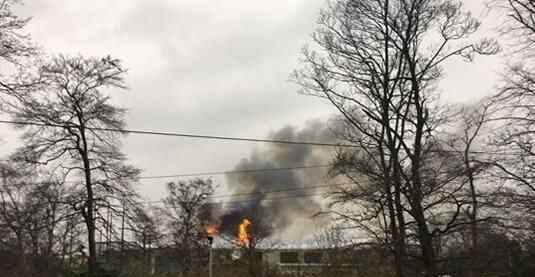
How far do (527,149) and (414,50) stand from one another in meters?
6.28

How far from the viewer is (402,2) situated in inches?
673

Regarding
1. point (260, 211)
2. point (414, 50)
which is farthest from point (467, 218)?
point (260, 211)

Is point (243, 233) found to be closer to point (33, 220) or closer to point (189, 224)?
point (189, 224)

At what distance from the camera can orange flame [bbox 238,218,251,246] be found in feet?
143

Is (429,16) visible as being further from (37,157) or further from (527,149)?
(37,157)

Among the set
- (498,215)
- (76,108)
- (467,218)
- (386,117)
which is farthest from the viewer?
(76,108)

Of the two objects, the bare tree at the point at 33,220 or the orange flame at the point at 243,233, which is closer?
the bare tree at the point at 33,220

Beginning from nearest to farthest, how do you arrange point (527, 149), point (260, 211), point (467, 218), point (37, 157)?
point (527, 149), point (467, 218), point (37, 157), point (260, 211)

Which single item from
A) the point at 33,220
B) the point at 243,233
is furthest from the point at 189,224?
the point at 33,220

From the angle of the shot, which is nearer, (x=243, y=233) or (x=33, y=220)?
(x=33, y=220)

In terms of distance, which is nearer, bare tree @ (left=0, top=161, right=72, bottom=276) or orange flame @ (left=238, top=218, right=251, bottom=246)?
bare tree @ (left=0, top=161, right=72, bottom=276)

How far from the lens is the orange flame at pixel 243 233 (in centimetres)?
4362

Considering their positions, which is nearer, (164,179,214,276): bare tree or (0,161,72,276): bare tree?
(0,161,72,276): bare tree

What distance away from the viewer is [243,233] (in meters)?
44.1
